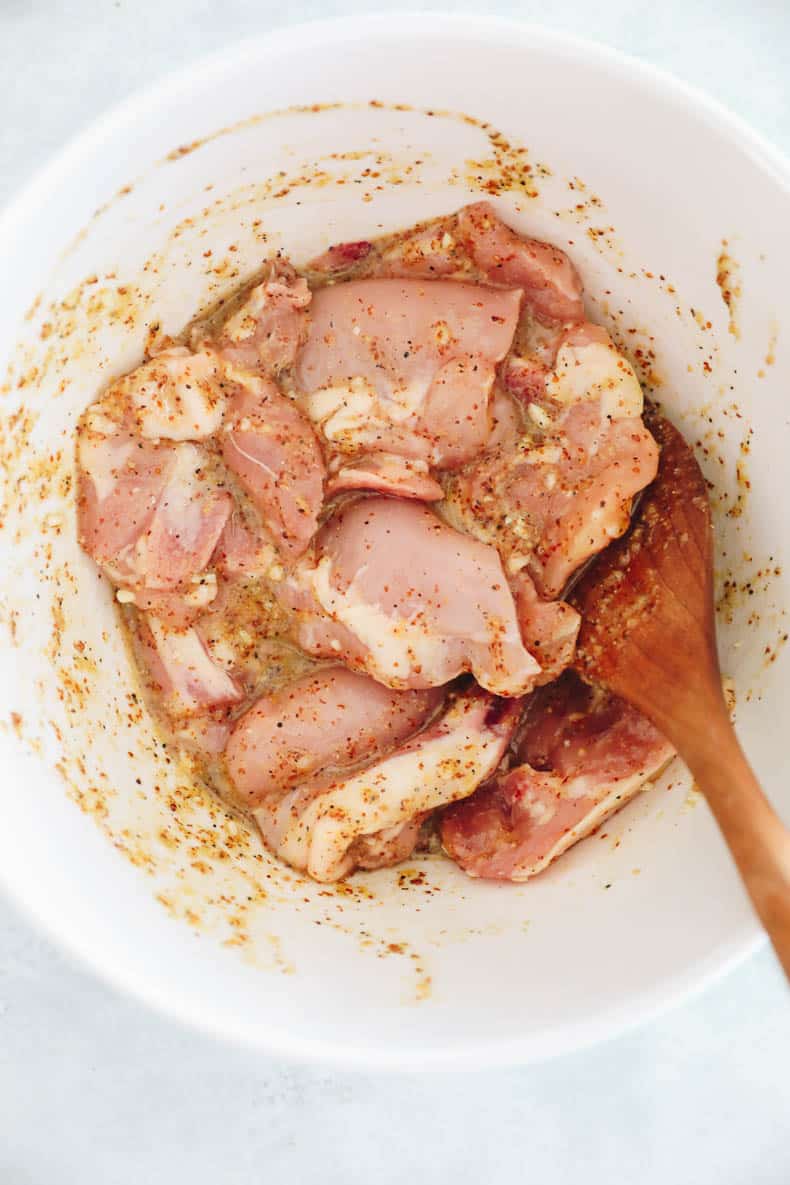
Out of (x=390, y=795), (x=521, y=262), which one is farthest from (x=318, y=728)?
(x=521, y=262)

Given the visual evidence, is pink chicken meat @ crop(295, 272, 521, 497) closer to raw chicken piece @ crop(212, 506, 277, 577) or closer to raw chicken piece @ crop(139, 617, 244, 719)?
raw chicken piece @ crop(212, 506, 277, 577)

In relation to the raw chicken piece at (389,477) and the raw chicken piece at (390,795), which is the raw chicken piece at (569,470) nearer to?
the raw chicken piece at (389,477)

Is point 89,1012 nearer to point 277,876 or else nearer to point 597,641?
point 277,876

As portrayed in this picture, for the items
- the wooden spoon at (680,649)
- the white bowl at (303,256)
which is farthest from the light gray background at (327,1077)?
the wooden spoon at (680,649)

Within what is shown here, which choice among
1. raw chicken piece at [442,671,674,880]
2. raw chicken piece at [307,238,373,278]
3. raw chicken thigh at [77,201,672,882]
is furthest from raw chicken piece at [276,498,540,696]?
raw chicken piece at [307,238,373,278]

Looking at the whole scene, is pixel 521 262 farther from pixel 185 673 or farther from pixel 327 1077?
pixel 327 1077

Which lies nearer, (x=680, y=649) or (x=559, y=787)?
(x=680, y=649)

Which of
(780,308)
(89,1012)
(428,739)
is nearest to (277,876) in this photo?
(428,739)
